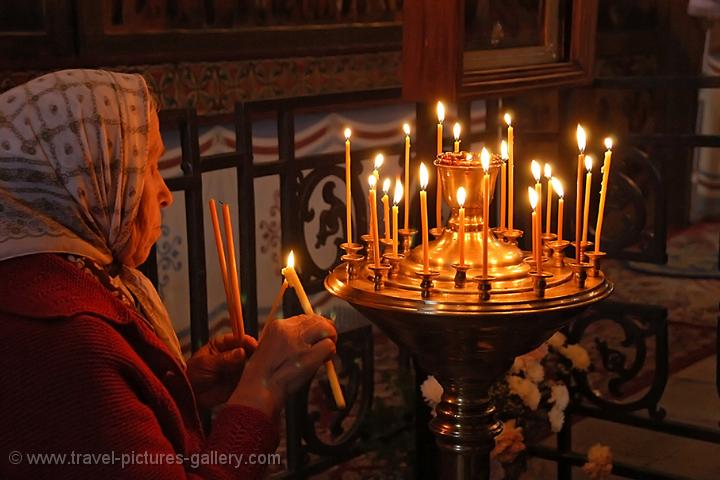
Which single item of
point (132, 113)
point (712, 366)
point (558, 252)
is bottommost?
point (712, 366)

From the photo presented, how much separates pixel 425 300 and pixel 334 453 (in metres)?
1.20

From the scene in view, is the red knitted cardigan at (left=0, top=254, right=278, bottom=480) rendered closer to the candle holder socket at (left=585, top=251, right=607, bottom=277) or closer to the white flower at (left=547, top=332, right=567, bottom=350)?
the candle holder socket at (left=585, top=251, right=607, bottom=277)

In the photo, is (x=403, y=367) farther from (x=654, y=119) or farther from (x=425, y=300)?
(x=654, y=119)

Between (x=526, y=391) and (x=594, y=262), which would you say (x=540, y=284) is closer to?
(x=594, y=262)

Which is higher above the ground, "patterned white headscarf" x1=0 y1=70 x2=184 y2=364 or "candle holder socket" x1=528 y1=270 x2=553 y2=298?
"patterned white headscarf" x1=0 y1=70 x2=184 y2=364

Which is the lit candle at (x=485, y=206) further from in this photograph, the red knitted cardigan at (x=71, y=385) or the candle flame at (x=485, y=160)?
the red knitted cardigan at (x=71, y=385)

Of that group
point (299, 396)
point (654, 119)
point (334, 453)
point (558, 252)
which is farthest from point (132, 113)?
point (654, 119)

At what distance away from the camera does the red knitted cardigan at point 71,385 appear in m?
1.45

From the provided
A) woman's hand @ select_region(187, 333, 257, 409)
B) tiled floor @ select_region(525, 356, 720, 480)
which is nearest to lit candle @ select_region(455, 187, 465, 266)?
woman's hand @ select_region(187, 333, 257, 409)

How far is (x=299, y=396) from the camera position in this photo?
263 cm

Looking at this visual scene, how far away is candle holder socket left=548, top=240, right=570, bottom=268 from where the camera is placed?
Result: 5.96 feet

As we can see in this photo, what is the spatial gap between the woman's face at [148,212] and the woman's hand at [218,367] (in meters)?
0.25

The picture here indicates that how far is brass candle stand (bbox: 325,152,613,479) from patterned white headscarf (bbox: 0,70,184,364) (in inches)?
15.5

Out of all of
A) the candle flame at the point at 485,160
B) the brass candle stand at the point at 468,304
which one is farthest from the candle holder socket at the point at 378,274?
the candle flame at the point at 485,160
